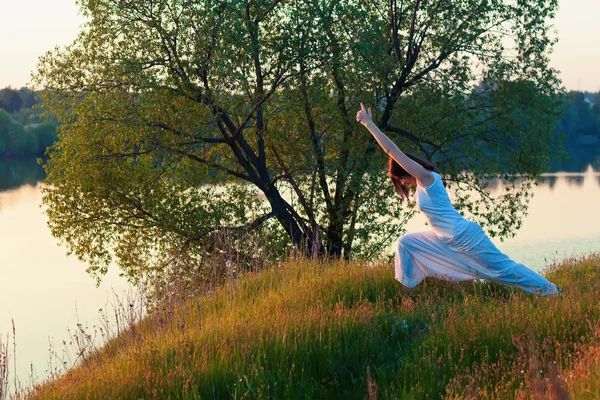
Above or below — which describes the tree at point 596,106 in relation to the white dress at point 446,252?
above

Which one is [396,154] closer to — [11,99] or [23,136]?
[23,136]

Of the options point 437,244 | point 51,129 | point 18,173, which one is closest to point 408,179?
point 437,244

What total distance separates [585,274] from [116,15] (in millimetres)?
13083

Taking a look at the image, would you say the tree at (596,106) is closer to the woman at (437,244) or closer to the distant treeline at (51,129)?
the distant treeline at (51,129)

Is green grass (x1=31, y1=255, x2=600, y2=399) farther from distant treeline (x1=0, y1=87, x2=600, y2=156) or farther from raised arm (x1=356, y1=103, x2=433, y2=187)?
distant treeline (x1=0, y1=87, x2=600, y2=156)

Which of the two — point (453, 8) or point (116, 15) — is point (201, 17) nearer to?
point (116, 15)

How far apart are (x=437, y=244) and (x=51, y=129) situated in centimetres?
8523

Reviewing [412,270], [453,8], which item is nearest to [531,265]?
[453,8]

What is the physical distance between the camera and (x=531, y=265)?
26266 millimetres

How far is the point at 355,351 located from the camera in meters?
6.04

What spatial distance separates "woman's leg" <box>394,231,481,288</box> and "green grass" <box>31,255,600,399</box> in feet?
1.46

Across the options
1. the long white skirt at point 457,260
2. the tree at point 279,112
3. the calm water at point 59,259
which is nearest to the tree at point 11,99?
the calm water at point 59,259

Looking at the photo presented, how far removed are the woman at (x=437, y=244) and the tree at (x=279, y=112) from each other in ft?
26.8

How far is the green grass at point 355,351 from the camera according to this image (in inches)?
206
